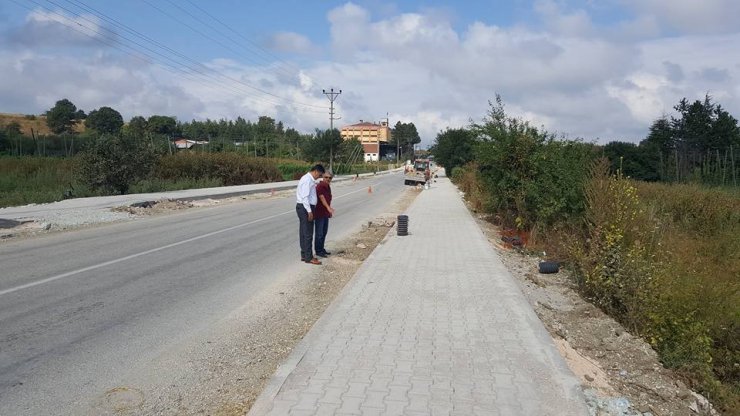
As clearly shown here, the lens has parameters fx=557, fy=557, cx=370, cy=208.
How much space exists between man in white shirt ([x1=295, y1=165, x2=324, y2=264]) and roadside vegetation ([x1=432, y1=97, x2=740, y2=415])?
4193 mm

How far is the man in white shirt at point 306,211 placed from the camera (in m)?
9.43

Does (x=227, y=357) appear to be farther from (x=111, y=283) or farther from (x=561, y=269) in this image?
(x=561, y=269)

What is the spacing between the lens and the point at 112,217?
16.6m

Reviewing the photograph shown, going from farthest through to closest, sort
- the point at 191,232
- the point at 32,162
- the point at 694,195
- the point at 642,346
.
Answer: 1. the point at 32,162
2. the point at 694,195
3. the point at 191,232
4. the point at 642,346

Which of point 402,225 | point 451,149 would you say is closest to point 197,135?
point 451,149

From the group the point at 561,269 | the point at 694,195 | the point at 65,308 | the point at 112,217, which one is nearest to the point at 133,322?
Answer: the point at 65,308

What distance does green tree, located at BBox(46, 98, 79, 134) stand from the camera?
2860 inches

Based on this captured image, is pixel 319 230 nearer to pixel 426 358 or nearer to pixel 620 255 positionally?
pixel 620 255

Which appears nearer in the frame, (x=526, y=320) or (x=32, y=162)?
(x=526, y=320)

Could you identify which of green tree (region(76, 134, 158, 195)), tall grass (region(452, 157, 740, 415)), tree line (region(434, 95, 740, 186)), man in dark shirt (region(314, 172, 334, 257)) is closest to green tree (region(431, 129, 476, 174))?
tree line (region(434, 95, 740, 186))

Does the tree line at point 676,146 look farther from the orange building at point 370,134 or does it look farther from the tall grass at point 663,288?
the orange building at point 370,134

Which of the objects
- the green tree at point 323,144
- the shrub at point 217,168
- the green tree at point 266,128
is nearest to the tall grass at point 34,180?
the shrub at point 217,168

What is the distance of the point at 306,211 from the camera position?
30.9 feet

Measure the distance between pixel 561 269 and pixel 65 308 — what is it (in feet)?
24.3
